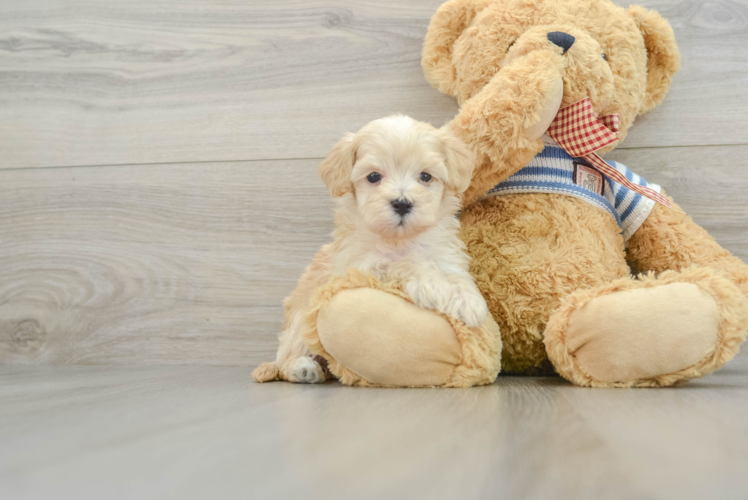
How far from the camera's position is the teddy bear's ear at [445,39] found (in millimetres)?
1112

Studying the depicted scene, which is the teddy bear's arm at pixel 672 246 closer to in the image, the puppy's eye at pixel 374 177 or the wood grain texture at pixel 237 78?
the wood grain texture at pixel 237 78

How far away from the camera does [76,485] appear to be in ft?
1.27

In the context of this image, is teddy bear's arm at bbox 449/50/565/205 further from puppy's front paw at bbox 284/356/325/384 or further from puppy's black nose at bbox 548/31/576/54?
puppy's front paw at bbox 284/356/325/384

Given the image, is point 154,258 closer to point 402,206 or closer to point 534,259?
point 402,206

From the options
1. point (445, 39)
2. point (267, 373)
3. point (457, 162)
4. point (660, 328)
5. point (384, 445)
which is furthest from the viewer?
point (445, 39)

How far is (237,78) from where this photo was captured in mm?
1347

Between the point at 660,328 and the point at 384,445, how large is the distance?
482 mm

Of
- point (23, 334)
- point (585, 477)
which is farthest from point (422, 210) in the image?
point (23, 334)

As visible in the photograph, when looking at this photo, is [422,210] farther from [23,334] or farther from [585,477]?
[23,334]

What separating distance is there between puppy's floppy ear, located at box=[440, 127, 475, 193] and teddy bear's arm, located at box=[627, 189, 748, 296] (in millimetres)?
411

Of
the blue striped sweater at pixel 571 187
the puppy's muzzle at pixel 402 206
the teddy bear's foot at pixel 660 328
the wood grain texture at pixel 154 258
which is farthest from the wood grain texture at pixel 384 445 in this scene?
the wood grain texture at pixel 154 258

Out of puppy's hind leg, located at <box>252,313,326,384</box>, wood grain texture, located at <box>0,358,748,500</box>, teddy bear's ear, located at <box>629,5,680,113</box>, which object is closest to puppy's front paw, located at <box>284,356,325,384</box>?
puppy's hind leg, located at <box>252,313,326,384</box>

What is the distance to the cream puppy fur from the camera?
84 cm

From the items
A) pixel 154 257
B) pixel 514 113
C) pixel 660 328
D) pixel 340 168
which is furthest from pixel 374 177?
pixel 154 257
